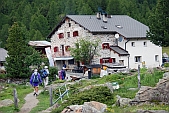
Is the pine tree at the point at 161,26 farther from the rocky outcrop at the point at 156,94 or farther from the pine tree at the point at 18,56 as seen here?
the rocky outcrop at the point at 156,94

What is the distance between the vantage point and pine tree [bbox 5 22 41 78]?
120ft

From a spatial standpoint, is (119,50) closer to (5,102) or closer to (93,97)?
(5,102)

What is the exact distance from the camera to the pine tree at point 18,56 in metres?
36.6

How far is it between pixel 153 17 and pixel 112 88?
24.3 m

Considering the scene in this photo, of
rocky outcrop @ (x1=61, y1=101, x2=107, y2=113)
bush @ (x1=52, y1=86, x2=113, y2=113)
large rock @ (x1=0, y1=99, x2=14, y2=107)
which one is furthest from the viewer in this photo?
large rock @ (x1=0, y1=99, x2=14, y2=107)

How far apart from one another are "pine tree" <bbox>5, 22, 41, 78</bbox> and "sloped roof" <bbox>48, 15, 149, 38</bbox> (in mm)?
10983

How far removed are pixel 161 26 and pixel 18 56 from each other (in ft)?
51.1

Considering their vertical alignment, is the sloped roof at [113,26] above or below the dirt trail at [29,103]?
above

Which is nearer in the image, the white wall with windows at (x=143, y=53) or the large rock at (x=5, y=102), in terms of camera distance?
the large rock at (x=5, y=102)

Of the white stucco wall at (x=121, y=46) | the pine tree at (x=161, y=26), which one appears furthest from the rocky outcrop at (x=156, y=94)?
the white stucco wall at (x=121, y=46)

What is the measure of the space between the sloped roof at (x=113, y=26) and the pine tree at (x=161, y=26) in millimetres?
8015

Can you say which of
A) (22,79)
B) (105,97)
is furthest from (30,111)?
(22,79)

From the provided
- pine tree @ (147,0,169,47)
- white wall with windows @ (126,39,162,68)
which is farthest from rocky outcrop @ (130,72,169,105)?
white wall with windows @ (126,39,162,68)

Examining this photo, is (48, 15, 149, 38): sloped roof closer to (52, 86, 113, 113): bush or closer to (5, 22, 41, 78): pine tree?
(5, 22, 41, 78): pine tree
